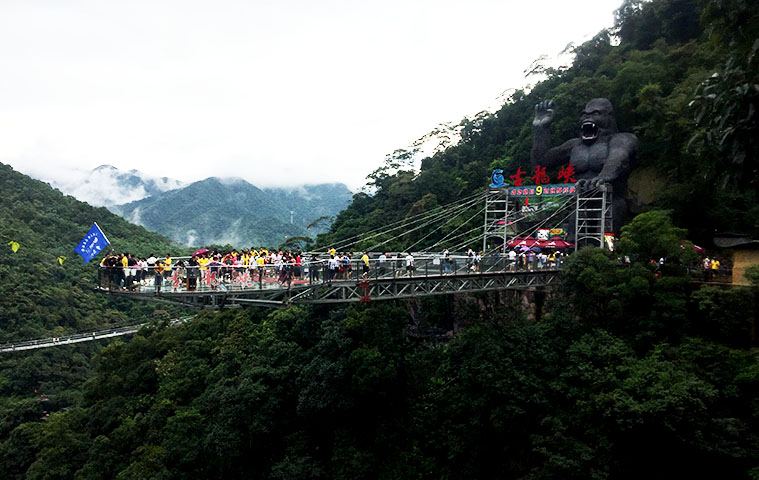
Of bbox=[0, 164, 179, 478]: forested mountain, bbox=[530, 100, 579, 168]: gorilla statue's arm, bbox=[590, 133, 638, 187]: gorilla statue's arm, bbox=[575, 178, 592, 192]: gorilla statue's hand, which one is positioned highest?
bbox=[530, 100, 579, 168]: gorilla statue's arm

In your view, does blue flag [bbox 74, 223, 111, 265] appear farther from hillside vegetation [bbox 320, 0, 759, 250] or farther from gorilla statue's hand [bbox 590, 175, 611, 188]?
gorilla statue's hand [bbox 590, 175, 611, 188]

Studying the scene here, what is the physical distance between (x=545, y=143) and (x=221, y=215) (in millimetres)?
98888

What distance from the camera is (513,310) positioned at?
16.4m

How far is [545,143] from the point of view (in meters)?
21.4

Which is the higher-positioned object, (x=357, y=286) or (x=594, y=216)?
(x=594, y=216)

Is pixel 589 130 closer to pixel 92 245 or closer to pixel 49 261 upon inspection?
pixel 92 245

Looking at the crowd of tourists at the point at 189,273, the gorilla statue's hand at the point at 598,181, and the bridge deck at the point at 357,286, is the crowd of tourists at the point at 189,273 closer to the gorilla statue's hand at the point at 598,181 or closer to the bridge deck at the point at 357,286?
the bridge deck at the point at 357,286

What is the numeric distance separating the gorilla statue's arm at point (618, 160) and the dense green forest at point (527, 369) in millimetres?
1253

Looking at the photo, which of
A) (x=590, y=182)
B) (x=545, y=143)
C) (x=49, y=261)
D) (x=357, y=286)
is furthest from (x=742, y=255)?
(x=49, y=261)

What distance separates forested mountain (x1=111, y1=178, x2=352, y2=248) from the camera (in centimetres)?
9956

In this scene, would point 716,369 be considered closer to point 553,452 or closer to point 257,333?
point 553,452

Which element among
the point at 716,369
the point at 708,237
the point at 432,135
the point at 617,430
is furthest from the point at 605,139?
the point at 432,135

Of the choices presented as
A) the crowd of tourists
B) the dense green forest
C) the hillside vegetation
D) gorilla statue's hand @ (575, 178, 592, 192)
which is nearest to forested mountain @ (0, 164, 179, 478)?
the dense green forest

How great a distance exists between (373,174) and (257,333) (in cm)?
2366
